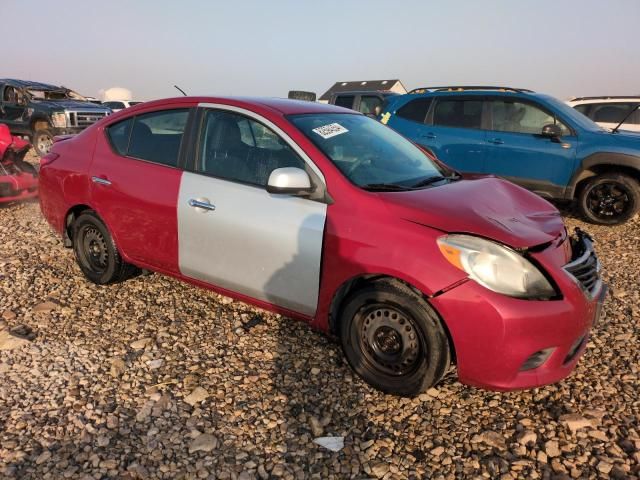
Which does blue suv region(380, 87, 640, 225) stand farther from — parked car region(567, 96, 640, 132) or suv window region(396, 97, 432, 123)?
parked car region(567, 96, 640, 132)

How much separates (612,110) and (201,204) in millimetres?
10980

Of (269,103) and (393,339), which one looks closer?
(393,339)

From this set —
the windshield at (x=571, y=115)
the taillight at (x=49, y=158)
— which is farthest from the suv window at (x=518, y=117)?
the taillight at (x=49, y=158)

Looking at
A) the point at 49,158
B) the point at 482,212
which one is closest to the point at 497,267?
the point at 482,212

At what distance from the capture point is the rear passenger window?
13.1 feet

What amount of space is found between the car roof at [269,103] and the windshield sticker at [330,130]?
0.23 m

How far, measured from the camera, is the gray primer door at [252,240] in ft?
9.89

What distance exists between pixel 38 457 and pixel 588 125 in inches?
300

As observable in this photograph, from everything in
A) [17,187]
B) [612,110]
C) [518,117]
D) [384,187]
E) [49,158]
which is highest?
[612,110]

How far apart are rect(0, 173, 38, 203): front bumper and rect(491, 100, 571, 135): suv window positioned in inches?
287

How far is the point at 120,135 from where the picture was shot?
4047 millimetres

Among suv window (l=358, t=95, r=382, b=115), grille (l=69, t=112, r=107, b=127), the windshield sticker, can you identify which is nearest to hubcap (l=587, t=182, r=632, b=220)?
the windshield sticker

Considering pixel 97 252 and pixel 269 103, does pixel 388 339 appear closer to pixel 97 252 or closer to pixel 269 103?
pixel 269 103

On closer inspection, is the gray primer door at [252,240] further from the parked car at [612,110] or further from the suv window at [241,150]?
the parked car at [612,110]
